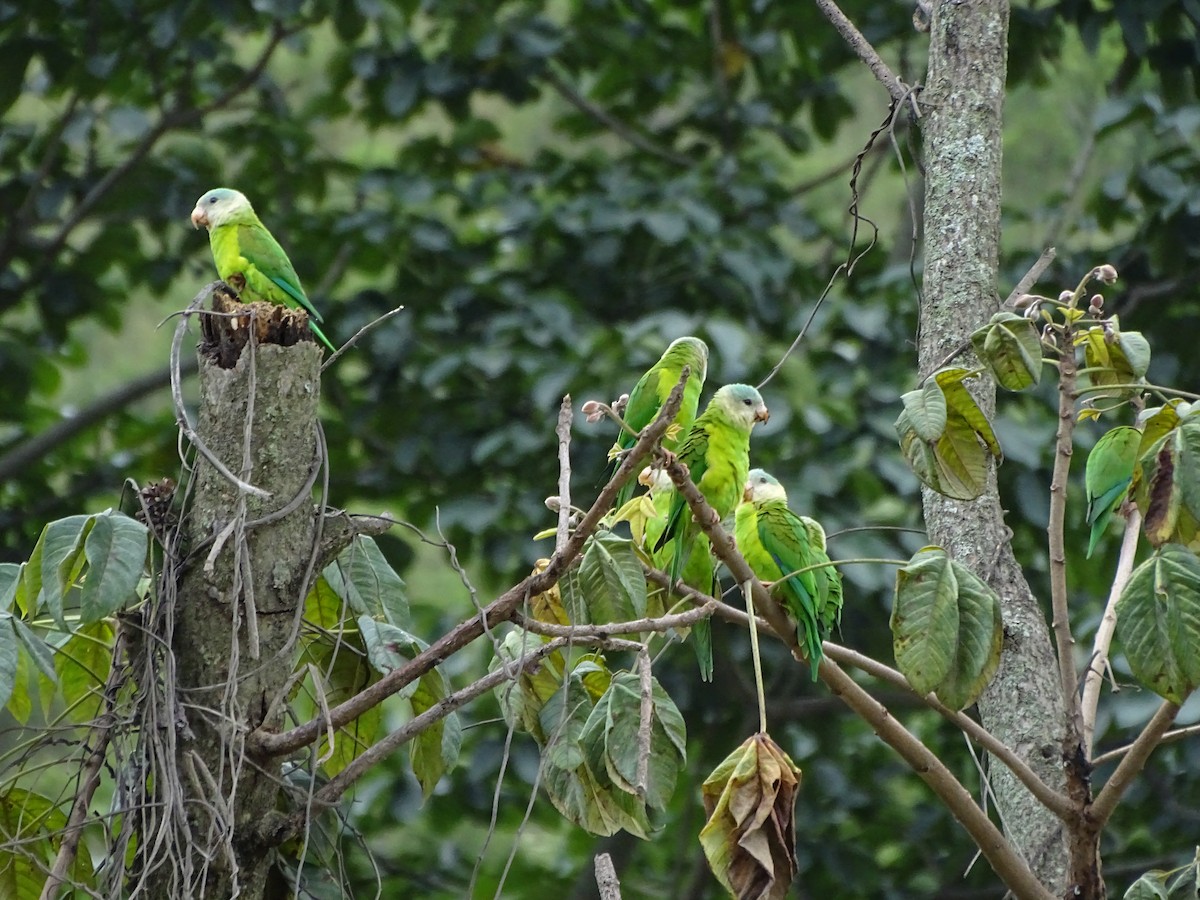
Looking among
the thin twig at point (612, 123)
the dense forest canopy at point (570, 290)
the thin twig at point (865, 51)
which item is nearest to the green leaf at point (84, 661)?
the thin twig at point (865, 51)

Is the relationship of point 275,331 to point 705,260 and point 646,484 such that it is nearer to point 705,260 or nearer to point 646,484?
point 646,484

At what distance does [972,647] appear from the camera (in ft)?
6.36

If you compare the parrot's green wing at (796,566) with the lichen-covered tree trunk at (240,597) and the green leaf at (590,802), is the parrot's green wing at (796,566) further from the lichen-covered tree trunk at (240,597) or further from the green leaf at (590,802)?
the lichen-covered tree trunk at (240,597)

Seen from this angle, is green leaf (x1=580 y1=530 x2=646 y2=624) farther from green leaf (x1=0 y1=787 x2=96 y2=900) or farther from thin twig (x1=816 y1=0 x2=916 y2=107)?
thin twig (x1=816 y1=0 x2=916 y2=107)

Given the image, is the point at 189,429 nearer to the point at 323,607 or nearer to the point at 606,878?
the point at 323,607

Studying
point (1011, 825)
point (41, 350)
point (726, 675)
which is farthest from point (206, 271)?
point (1011, 825)

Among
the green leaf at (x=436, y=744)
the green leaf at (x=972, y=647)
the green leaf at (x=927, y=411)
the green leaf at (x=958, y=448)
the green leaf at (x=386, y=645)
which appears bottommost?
the green leaf at (x=436, y=744)

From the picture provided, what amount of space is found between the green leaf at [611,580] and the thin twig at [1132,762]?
2.44ft

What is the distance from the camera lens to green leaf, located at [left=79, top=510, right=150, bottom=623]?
1.95 m

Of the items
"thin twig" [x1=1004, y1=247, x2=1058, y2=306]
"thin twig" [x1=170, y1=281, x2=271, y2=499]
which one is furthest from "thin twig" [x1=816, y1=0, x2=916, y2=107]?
"thin twig" [x1=170, y1=281, x2=271, y2=499]

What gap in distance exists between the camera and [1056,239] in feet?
18.0

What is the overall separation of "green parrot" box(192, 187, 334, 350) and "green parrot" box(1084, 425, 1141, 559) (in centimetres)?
212

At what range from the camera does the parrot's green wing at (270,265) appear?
388cm

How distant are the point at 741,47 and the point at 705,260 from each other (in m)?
1.24
